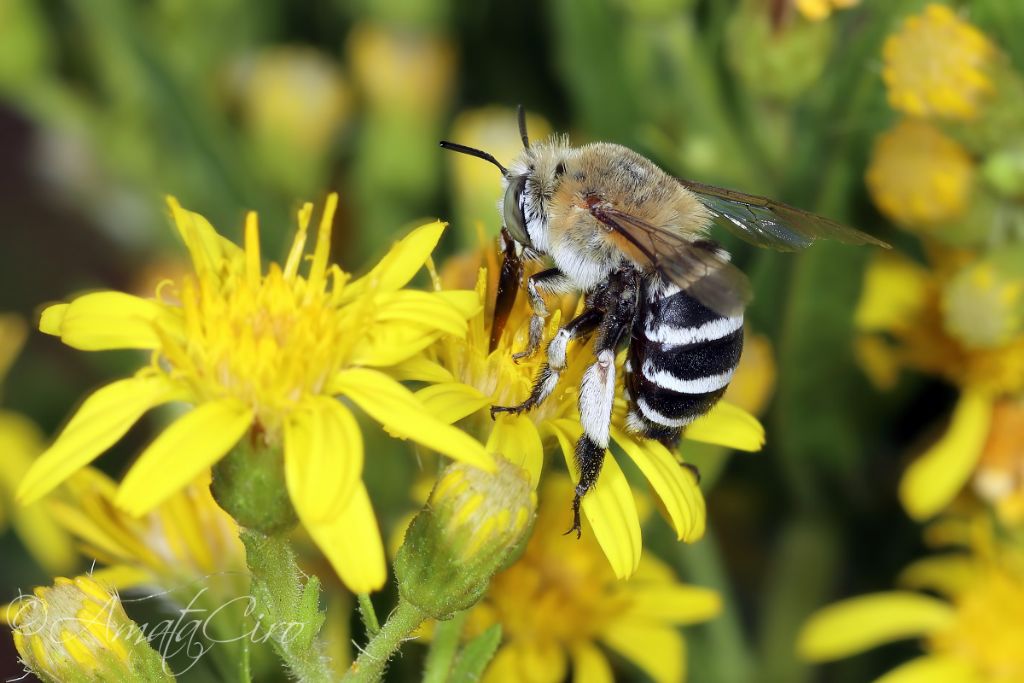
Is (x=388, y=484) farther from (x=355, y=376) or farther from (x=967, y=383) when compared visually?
(x=967, y=383)

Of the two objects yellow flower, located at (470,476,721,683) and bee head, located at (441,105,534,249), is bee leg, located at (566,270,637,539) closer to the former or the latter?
bee head, located at (441,105,534,249)

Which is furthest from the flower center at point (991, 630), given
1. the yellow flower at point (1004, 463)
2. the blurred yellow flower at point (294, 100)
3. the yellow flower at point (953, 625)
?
the blurred yellow flower at point (294, 100)

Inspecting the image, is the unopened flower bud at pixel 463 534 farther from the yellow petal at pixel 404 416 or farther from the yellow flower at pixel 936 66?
the yellow flower at pixel 936 66

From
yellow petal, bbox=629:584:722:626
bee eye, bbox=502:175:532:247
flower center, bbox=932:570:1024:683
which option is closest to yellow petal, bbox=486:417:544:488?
bee eye, bbox=502:175:532:247

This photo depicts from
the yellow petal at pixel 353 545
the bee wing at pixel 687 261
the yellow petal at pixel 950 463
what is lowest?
the yellow petal at pixel 950 463

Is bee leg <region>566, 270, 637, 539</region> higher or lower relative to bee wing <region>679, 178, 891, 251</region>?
lower

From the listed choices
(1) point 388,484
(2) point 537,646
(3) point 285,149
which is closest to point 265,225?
(3) point 285,149
